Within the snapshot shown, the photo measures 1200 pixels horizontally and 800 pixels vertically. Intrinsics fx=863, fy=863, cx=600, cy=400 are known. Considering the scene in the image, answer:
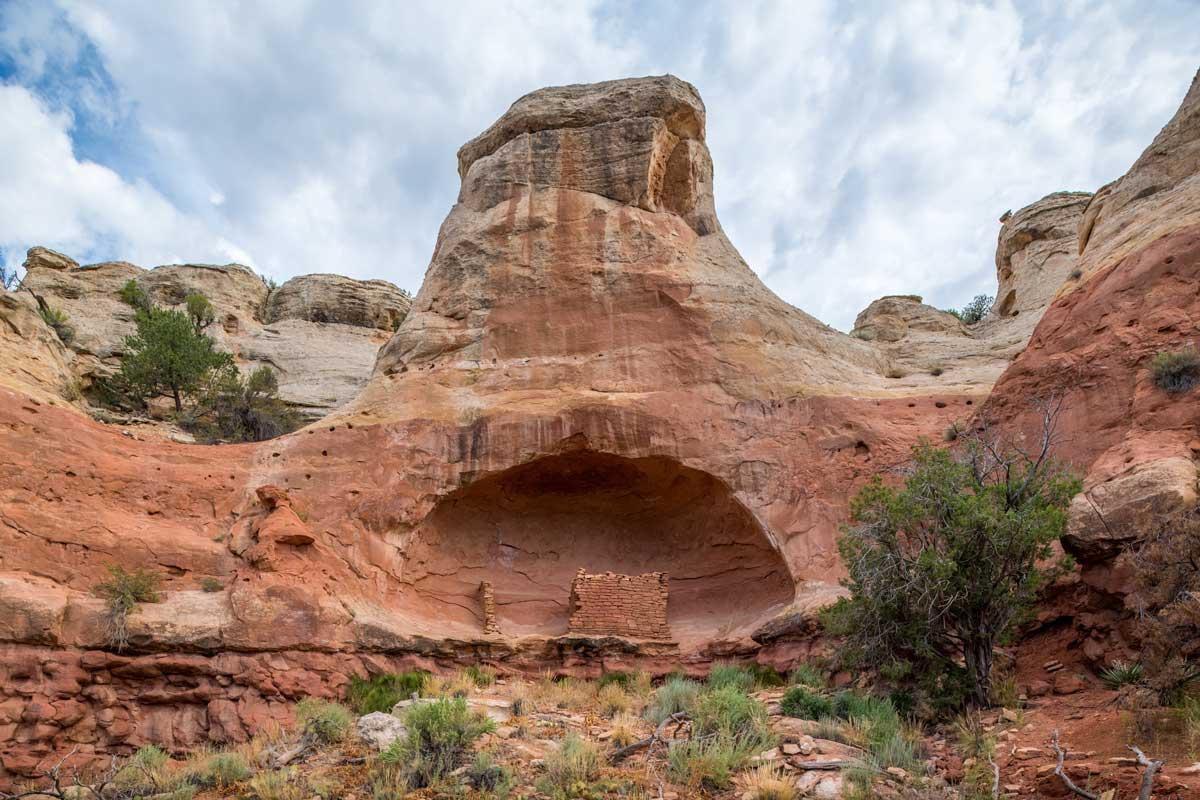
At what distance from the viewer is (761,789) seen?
7.30 meters

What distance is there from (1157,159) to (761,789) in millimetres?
14680

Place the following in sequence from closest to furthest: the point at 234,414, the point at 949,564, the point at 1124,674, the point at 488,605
→ the point at 1124,674, the point at 949,564, the point at 488,605, the point at 234,414

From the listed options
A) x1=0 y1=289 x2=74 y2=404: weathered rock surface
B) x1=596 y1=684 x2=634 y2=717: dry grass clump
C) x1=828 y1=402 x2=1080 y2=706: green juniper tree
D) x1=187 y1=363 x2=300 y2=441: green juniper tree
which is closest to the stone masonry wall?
x1=596 y1=684 x2=634 y2=717: dry grass clump

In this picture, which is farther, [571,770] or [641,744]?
[641,744]

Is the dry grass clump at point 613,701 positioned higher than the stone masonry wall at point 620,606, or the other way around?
the stone masonry wall at point 620,606

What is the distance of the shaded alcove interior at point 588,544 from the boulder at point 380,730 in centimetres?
485

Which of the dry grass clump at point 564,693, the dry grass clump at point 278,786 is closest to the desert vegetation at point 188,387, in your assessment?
the dry grass clump at point 564,693

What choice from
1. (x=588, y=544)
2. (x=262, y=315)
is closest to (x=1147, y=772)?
(x=588, y=544)

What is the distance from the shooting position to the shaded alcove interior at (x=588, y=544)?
1551 cm

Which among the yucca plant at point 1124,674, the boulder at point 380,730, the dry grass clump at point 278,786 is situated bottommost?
the dry grass clump at point 278,786

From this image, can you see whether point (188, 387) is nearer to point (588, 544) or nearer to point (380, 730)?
point (588, 544)

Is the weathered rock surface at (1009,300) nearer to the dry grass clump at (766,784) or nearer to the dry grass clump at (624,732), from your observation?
the dry grass clump at (624,732)

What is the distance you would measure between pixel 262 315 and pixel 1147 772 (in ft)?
116

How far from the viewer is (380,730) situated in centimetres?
965
